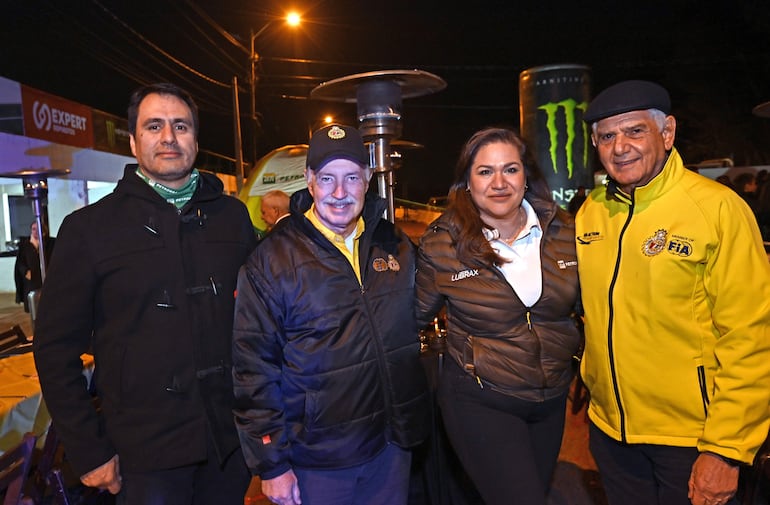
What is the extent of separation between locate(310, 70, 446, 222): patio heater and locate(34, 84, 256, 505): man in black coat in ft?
5.74

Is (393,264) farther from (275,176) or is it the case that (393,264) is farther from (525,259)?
(275,176)

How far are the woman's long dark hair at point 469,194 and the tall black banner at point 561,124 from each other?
19.2 ft

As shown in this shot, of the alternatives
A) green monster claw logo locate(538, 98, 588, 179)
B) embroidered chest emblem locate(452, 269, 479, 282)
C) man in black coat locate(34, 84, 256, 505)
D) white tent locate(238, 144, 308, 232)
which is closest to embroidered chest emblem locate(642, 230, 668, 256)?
embroidered chest emblem locate(452, 269, 479, 282)

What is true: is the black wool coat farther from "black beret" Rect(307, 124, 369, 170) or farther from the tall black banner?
the tall black banner

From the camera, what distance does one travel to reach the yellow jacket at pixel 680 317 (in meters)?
1.92

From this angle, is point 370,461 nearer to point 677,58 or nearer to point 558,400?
point 558,400

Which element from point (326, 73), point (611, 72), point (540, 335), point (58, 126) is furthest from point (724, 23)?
point (540, 335)

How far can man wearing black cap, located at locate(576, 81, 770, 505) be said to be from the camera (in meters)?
1.92

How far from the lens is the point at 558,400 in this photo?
240 centimetres

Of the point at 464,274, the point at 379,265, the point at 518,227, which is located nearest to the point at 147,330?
the point at 379,265

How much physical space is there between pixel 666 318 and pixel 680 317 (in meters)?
0.05

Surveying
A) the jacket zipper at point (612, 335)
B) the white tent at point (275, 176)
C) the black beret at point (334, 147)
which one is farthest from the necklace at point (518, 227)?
the white tent at point (275, 176)

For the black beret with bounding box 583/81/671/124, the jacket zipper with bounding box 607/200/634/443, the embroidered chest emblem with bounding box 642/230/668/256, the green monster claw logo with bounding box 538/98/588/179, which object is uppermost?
the green monster claw logo with bounding box 538/98/588/179

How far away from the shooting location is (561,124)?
27.1ft
